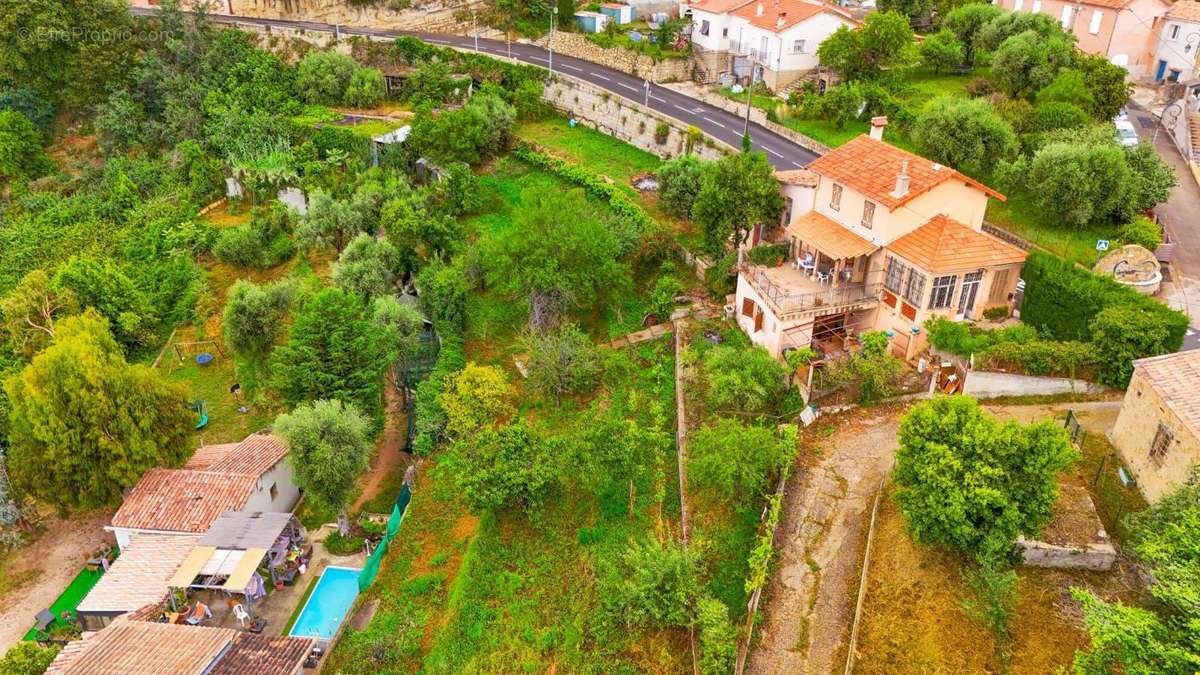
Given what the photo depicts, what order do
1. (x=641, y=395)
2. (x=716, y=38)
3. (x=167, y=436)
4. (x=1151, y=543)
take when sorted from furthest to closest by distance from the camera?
1. (x=716, y=38)
2. (x=641, y=395)
3. (x=167, y=436)
4. (x=1151, y=543)

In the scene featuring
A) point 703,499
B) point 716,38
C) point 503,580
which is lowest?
point 503,580

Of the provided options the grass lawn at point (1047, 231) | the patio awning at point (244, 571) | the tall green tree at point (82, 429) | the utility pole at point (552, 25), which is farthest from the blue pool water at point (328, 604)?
the utility pole at point (552, 25)

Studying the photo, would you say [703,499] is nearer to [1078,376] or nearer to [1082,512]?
[1082,512]

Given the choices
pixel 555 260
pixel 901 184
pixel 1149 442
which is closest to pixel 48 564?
pixel 555 260

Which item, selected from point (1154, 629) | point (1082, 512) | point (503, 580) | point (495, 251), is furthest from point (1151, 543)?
point (495, 251)

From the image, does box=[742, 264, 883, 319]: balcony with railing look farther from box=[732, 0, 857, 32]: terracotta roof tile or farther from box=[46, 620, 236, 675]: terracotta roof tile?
box=[732, 0, 857, 32]: terracotta roof tile

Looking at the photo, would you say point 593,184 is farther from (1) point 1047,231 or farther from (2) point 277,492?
(2) point 277,492

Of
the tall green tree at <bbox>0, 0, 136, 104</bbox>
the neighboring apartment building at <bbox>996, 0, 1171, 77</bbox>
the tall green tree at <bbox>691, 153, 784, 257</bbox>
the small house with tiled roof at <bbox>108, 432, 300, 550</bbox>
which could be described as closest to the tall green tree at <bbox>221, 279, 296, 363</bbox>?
the small house with tiled roof at <bbox>108, 432, 300, 550</bbox>
